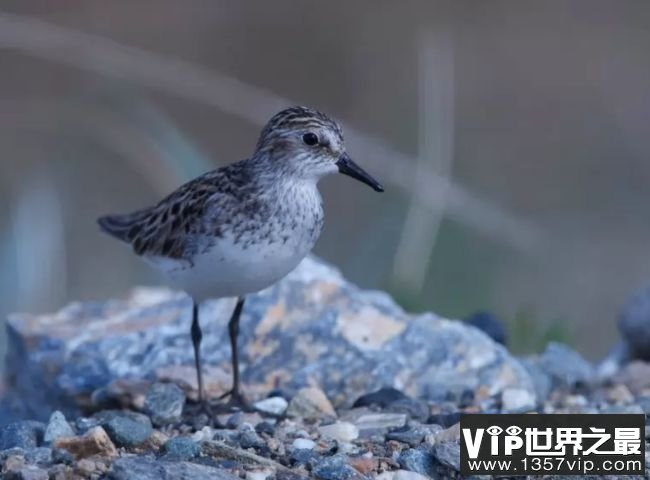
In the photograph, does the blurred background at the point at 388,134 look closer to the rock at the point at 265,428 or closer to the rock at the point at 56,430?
the rock at the point at 265,428

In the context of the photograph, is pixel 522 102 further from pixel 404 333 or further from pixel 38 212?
pixel 404 333

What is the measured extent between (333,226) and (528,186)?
1.87 meters

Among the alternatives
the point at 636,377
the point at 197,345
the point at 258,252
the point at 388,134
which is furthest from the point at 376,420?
the point at 388,134

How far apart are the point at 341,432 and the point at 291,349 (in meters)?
1.18

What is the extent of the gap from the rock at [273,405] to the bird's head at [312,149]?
0.95m

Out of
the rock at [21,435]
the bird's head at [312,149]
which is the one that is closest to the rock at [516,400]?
the bird's head at [312,149]

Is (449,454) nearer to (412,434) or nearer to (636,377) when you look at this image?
(412,434)

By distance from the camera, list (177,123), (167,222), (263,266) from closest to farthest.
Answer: (263,266)
(167,222)
(177,123)

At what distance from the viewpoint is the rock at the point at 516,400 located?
6.54 m

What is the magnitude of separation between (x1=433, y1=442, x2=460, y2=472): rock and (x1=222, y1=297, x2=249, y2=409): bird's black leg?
1287mm

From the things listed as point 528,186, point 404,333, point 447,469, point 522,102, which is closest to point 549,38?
point 522,102

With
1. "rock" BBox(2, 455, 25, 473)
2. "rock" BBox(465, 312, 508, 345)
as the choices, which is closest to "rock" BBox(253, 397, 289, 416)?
"rock" BBox(2, 455, 25, 473)

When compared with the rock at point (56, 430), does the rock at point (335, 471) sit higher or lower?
lower

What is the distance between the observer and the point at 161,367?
22.8 ft
